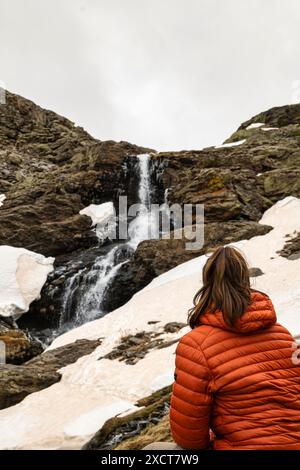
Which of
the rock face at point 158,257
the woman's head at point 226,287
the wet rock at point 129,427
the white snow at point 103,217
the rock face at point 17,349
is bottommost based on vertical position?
the rock face at point 17,349

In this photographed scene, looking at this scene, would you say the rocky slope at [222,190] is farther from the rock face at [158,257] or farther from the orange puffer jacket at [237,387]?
the orange puffer jacket at [237,387]

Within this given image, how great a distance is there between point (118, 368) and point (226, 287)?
9484 mm

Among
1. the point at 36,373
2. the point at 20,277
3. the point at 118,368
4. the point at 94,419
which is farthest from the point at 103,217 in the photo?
the point at 94,419

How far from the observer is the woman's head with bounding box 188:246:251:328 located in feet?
9.87

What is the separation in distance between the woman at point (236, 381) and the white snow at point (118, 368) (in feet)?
16.9

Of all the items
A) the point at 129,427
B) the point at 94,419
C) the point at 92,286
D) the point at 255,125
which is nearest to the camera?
the point at 129,427

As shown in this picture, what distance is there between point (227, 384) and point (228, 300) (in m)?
0.60

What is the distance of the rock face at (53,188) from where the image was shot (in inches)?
1116

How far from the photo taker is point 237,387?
9.66 ft

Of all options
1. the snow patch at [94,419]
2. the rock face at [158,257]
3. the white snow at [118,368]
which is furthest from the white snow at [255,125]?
the snow patch at [94,419]

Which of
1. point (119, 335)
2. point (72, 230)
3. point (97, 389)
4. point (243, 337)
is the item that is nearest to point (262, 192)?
point (72, 230)

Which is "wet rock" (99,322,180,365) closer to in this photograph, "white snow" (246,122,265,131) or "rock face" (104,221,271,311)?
"rock face" (104,221,271,311)

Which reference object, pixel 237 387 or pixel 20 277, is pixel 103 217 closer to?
pixel 20 277
